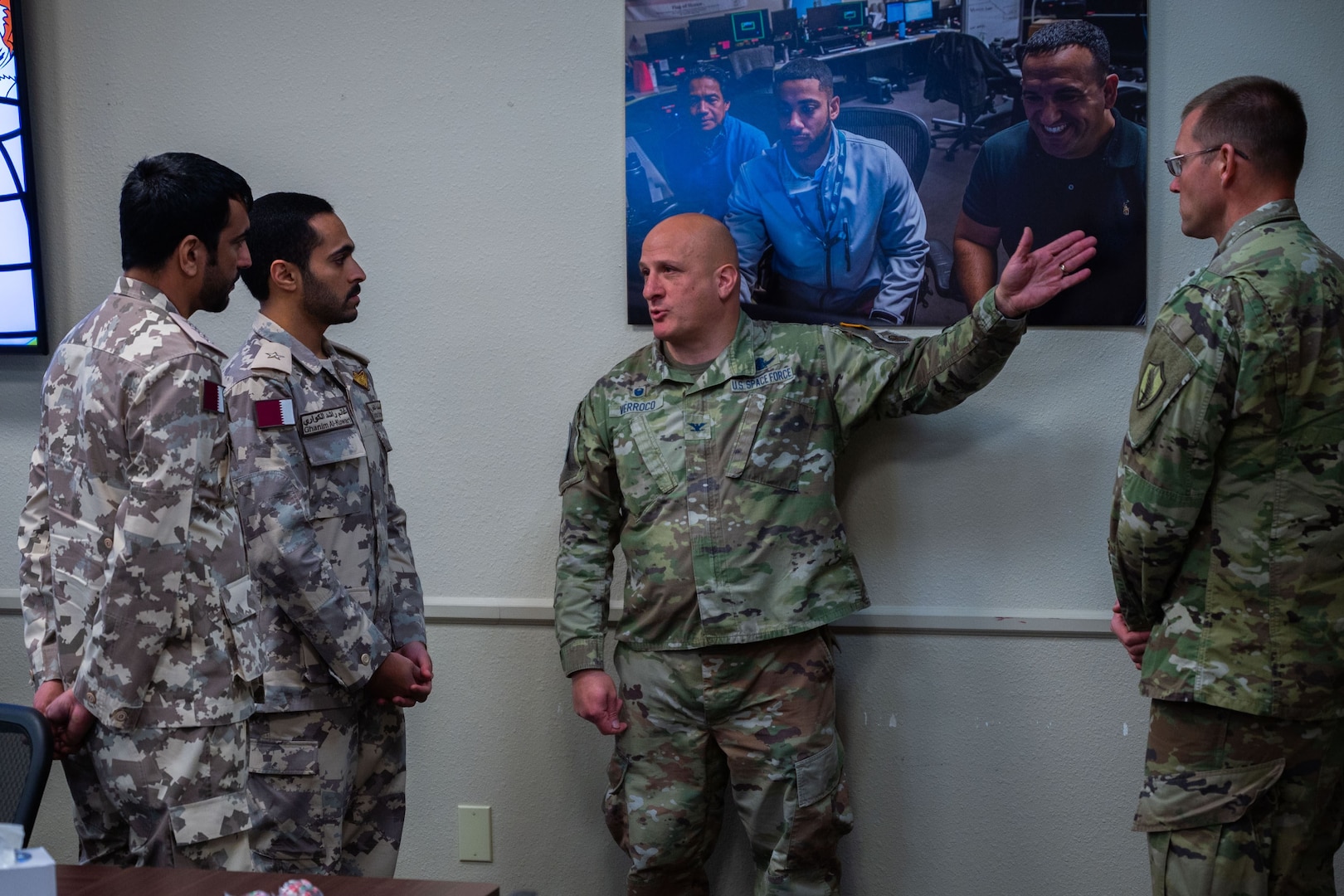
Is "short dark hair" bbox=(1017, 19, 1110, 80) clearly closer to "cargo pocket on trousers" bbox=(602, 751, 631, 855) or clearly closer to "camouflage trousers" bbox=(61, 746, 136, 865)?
"cargo pocket on trousers" bbox=(602, 751, 631, 855)

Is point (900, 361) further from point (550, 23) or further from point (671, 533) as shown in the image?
point (550, 23)

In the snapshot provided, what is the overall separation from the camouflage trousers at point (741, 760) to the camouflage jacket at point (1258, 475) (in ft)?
2.35

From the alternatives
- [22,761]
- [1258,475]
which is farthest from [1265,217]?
[22,761]

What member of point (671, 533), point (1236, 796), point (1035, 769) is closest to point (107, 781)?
point (671, 533)

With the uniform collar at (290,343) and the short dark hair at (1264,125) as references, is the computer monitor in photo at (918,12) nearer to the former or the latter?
the short dark hair at (1264,125)

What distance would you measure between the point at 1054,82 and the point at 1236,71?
376mm

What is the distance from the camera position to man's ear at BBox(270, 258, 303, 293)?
221 centimetres

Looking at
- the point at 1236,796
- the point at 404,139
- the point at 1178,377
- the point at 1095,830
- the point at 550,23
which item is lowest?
the point at 1095,830

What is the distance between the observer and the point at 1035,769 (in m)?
2.54

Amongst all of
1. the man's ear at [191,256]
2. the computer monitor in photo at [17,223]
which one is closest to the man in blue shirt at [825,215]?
the man's ear at [191,256]

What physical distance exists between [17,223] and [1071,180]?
2.47 metres

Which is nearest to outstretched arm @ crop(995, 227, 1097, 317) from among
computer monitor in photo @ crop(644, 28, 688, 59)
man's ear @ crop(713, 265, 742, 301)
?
man's ear @ crop(713, 265, 742, 301)

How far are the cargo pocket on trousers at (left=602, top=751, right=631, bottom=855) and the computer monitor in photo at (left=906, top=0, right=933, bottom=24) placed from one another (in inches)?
65.9

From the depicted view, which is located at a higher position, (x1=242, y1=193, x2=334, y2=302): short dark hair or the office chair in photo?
the office chair in photo
